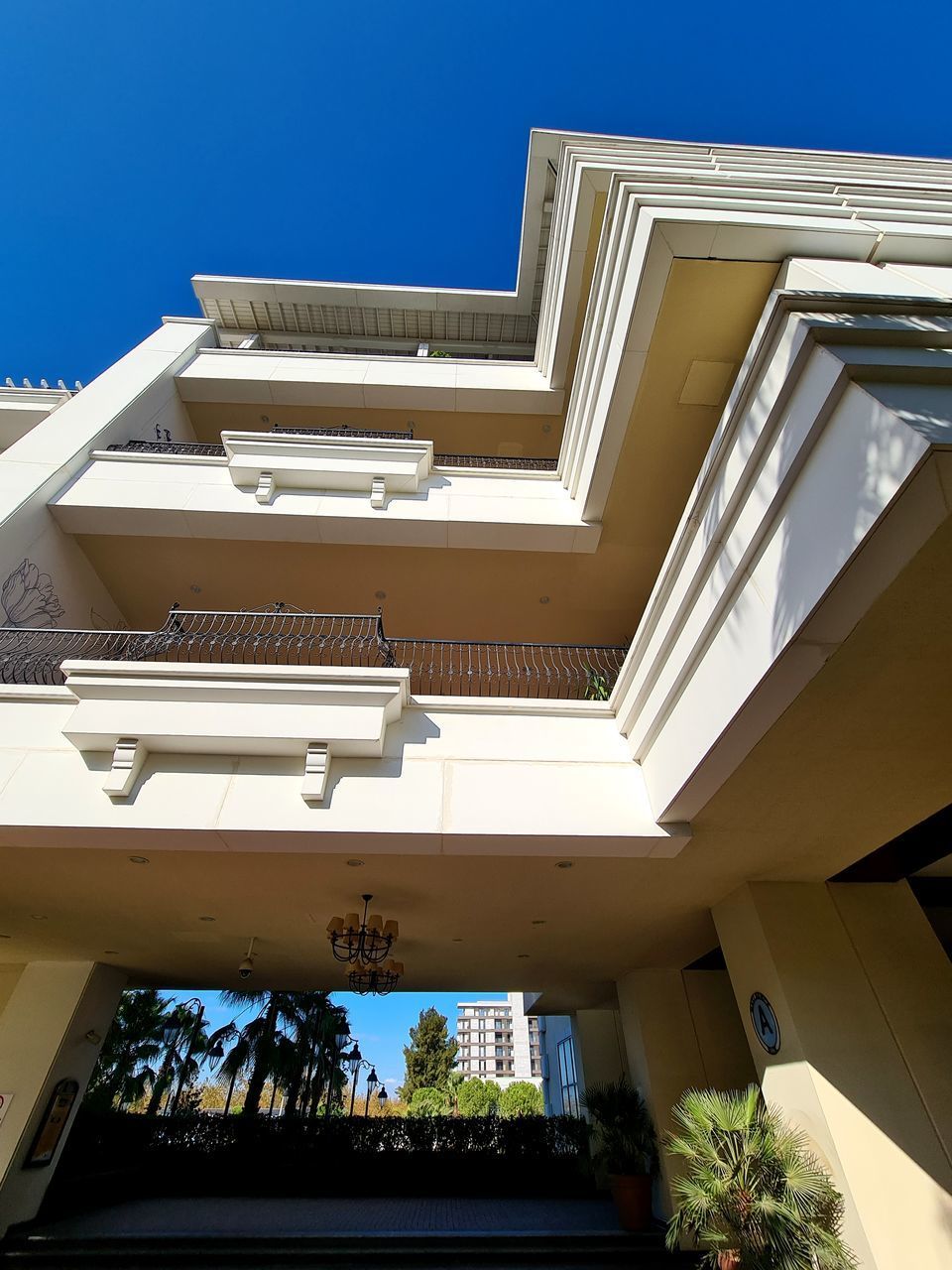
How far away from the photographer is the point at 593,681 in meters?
6.27

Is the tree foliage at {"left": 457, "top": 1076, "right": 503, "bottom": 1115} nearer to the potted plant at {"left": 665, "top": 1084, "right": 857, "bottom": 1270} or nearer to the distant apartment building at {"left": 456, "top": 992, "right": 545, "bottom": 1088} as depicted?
the potted plant at {"left": 665, "top": 1084, "right": 857, "bottom": 1270}

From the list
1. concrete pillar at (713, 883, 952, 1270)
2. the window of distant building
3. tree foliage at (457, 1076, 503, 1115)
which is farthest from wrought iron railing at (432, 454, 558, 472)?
tree foliage at (457, 1076, 503, 1115)

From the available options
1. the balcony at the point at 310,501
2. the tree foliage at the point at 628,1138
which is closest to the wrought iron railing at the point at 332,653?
the balcony at the point at 310,501

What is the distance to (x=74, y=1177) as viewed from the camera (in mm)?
9547

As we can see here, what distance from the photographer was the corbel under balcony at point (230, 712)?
4770mm

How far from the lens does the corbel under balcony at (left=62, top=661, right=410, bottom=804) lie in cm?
477

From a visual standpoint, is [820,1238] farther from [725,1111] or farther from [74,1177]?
[74,1177]

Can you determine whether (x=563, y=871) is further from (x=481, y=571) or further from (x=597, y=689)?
(x=481, y=571)

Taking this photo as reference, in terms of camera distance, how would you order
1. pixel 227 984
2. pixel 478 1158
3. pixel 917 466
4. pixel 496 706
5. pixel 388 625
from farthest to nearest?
pixel 478 1158 < pixel 227 984 < pixel 388 625 < pixel 496 706 < pixel 917 466

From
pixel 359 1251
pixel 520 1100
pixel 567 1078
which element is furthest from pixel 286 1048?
pixel 520 1100

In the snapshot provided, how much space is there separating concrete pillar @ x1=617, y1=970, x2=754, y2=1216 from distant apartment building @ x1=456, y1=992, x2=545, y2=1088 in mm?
77870

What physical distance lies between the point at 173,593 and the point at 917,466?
8.55 metres

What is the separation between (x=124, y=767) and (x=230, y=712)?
0.90 metres

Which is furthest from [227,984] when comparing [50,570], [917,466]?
[917,466]
